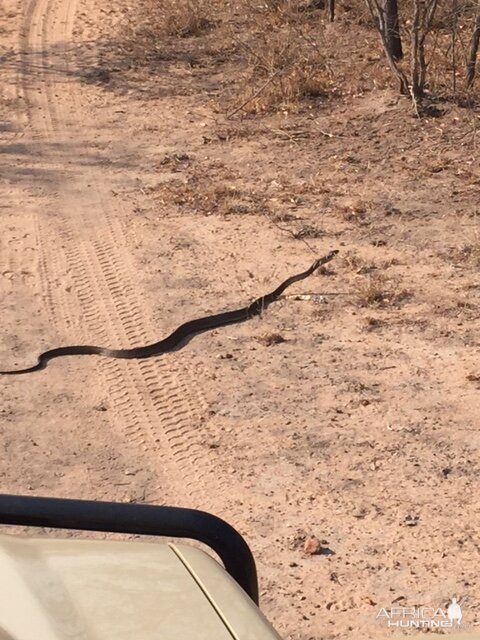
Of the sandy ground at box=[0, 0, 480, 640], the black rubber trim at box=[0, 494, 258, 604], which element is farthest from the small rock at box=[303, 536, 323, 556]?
the black rubber trim at box=[0, 494, 258, 604]

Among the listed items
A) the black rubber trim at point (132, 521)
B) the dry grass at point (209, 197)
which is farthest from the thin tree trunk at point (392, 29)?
the black rubber trim at point (132, 521)

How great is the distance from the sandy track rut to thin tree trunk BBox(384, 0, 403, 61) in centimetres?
282

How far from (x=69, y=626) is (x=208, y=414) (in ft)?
12.3

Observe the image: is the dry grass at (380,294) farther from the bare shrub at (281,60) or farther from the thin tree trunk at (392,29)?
the thin tree trunk at (392,29)

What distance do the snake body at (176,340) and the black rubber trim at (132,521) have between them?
3992 mm

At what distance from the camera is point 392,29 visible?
396 inches

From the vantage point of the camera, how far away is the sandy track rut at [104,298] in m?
5.16

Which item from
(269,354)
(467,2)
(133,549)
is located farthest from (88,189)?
(133,549)

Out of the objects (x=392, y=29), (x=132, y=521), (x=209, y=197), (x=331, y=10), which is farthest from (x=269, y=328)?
(x=331, y=10)

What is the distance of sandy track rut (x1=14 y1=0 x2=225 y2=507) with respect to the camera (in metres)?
5.16

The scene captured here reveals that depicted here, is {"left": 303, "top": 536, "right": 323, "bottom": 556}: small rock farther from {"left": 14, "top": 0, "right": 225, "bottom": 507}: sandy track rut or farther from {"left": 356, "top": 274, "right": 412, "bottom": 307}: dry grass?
{"left": 356, "top": 274, "right": 412, "bottom": 307}: dry grass

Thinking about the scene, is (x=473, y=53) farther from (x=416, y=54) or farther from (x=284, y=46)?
Result: (x=284, y=46)

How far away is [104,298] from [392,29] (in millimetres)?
4696

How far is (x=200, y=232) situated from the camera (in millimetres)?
7652
